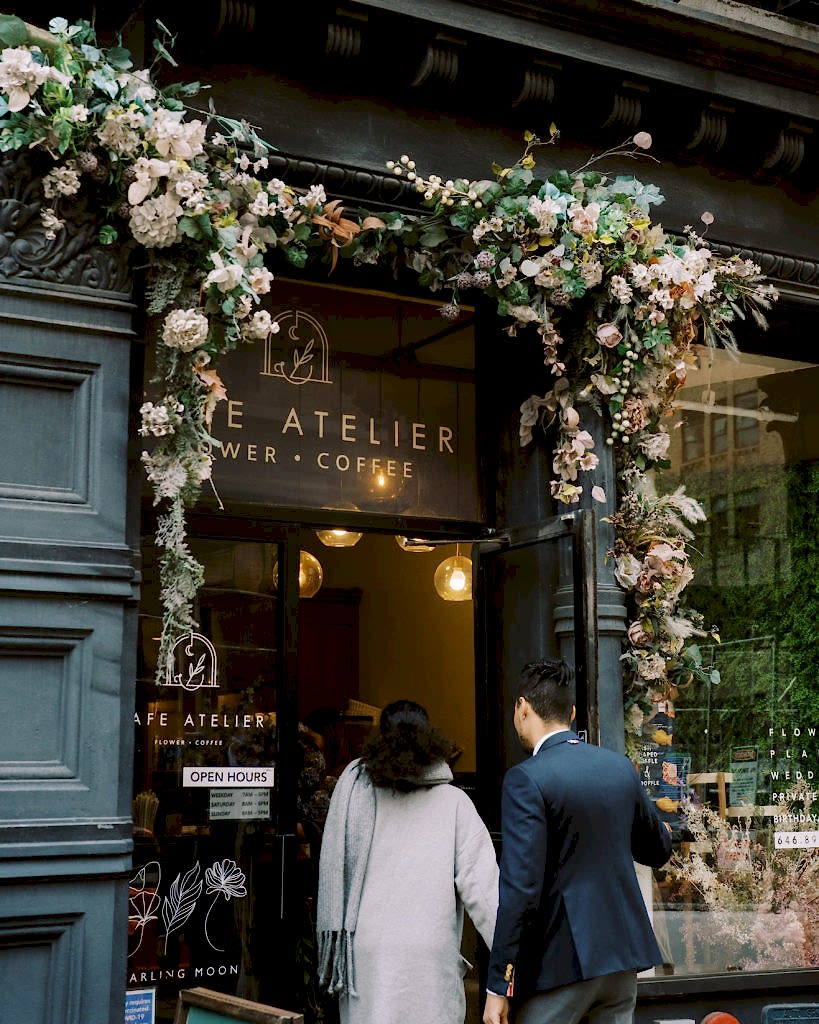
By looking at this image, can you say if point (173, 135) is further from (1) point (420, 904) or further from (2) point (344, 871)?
(1) point (420, 904)

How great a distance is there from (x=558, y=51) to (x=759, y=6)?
6.49ft

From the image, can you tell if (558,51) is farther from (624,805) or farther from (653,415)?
(624,805)

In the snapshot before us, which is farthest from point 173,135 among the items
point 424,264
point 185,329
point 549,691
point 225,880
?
point 225,880

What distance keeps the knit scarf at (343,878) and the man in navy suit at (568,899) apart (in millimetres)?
913

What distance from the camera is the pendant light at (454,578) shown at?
9164 millimetres

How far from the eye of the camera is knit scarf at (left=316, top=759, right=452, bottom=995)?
16.4 feet

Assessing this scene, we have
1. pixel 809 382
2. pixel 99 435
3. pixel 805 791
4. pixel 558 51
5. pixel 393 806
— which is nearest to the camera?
pixel 99 435

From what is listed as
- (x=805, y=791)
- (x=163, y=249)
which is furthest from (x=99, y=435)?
(x=805, y=791)

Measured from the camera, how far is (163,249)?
4824mm

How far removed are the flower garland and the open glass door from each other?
0.28m

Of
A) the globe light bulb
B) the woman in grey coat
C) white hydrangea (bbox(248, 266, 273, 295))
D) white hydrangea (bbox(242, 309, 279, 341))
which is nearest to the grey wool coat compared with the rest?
the woman in grey coat

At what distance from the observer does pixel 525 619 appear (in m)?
6.19

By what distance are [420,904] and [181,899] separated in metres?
1.38

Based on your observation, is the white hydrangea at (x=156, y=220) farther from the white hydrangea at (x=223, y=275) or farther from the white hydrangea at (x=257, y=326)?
the white hydrangea at (x=257, y=326)
